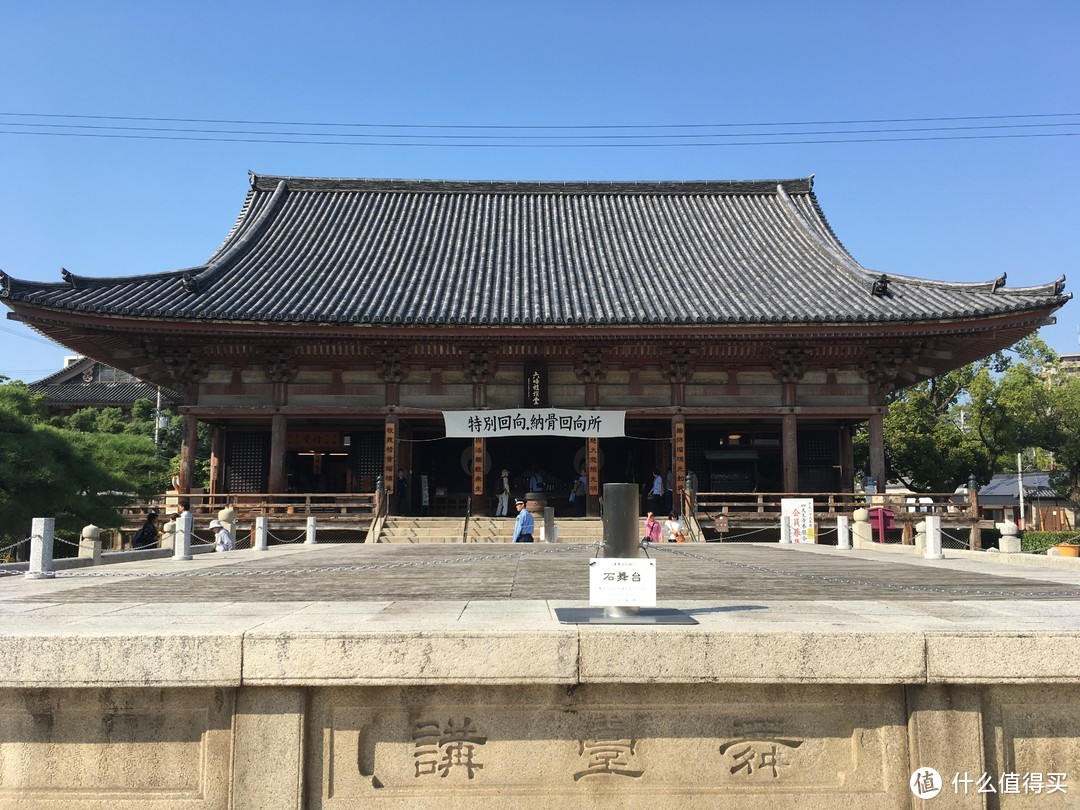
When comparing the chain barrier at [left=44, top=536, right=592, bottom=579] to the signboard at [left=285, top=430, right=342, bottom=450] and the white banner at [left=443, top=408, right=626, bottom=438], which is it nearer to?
the white banner at [left=443, top=408, right=626, bottom=438]

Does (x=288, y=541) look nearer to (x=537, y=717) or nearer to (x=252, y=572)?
(x=252, y=572)

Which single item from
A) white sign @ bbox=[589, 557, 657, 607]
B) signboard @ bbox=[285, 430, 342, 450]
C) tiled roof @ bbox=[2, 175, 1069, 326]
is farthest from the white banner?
white sign @ bbox=[589, 557, 657, 607]

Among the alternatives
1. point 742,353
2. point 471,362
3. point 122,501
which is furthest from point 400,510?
point 742,353

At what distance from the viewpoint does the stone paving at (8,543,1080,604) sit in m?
5.68

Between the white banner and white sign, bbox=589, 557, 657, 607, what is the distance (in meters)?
14.6

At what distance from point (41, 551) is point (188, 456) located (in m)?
11.3

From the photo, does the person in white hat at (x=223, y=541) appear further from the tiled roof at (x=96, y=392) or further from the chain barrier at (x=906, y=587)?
the tiled roof at (x=96, y=392)

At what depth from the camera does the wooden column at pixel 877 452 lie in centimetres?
1842

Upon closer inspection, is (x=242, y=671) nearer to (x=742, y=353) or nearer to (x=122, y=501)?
(x=122, y=501)

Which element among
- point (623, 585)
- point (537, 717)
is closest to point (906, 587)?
point (623, 585)

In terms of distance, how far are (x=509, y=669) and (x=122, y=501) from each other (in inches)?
608

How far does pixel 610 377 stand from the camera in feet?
63.6

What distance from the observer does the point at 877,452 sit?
18.7 meters

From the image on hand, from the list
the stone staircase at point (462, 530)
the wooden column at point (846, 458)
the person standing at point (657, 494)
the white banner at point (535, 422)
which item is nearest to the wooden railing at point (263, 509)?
the stone staircase at point (462, 530)
